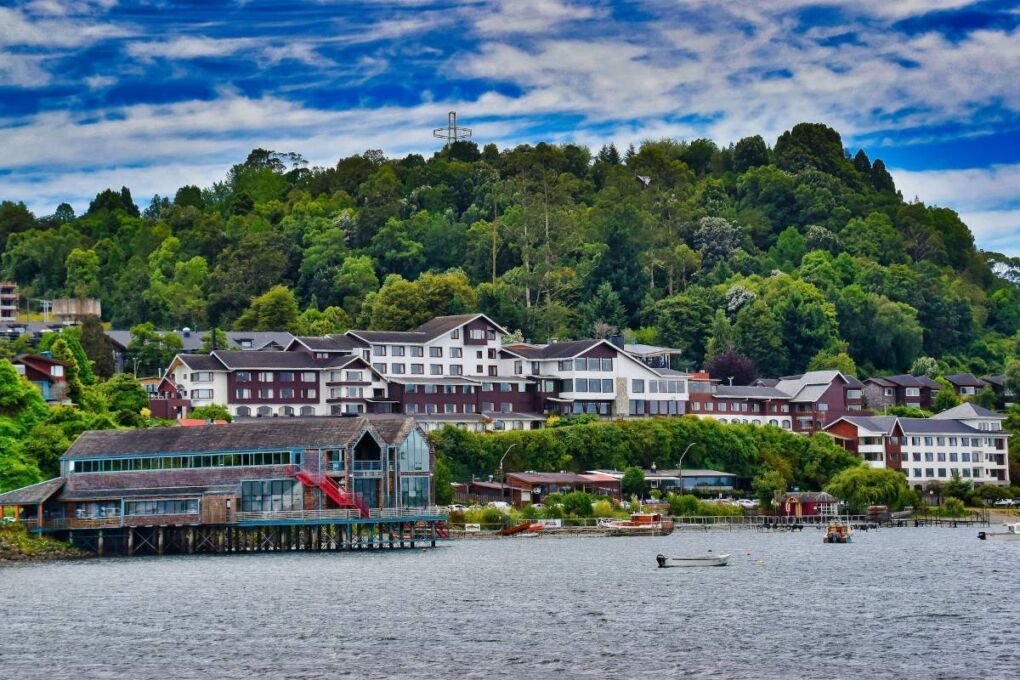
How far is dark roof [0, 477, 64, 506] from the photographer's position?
91.8 meters

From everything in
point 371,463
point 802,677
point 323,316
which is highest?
point 323,316

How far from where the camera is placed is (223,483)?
308ft

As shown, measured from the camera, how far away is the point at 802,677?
153 ft

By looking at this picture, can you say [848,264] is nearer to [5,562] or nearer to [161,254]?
[161,254]

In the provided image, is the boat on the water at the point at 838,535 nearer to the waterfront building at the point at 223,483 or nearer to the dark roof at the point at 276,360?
the waterfront building at the point at 223,483

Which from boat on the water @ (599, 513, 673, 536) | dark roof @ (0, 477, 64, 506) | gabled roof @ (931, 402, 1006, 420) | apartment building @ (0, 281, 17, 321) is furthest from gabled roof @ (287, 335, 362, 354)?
apartment building @ (0, 281, 17, 321)

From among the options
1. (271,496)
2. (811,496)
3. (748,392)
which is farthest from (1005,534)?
(271,496)

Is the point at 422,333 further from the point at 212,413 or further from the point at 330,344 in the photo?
the point at 212,413

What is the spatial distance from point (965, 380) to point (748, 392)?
3170cm

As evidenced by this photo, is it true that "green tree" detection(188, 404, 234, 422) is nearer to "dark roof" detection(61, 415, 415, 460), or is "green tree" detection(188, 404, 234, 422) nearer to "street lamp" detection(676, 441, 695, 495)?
"dark roof" detection(61, 415, 415, 460)

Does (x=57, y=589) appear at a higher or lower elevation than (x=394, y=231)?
lower

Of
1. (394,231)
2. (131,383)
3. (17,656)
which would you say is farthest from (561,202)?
(17,656)

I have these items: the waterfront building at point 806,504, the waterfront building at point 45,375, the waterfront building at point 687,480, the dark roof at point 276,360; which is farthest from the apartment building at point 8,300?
the waterfront building at point 806,504

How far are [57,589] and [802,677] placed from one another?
1486 inches
